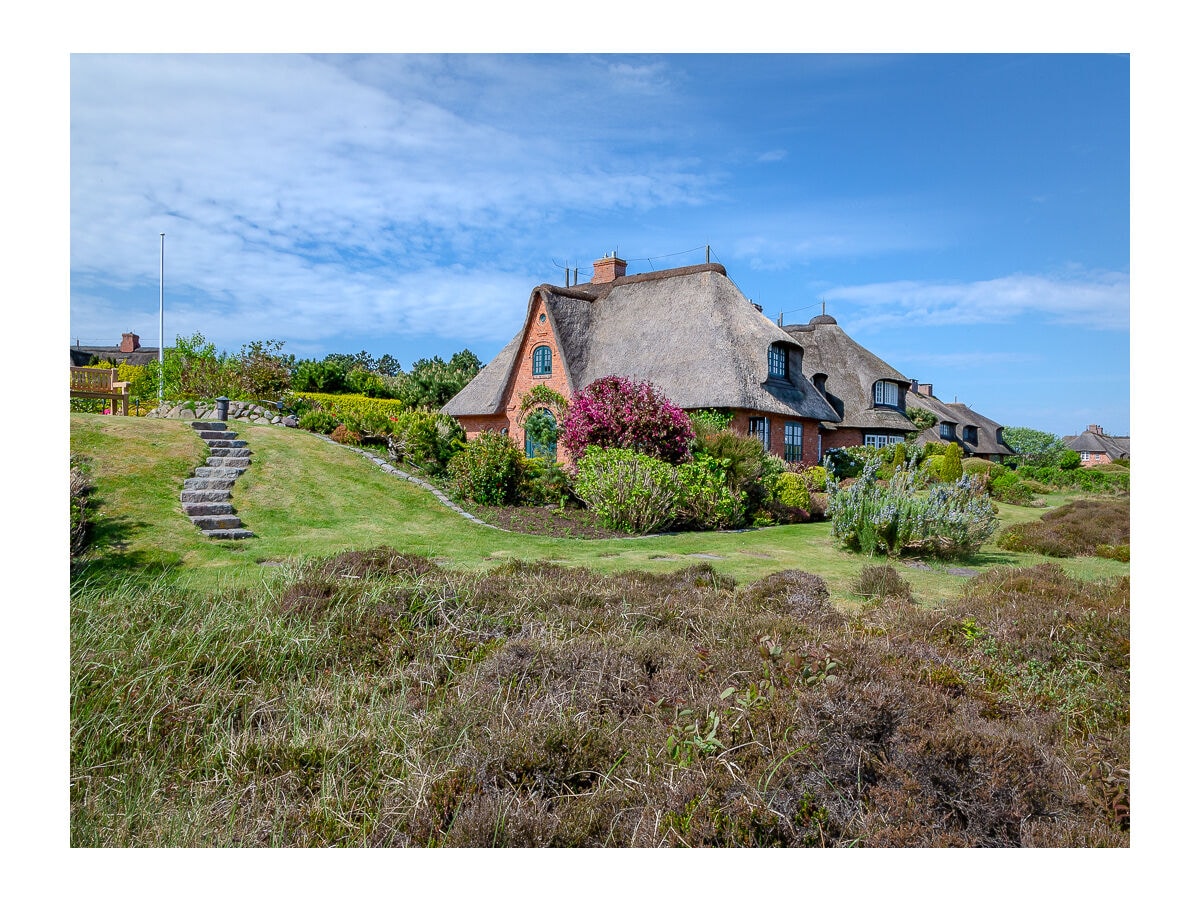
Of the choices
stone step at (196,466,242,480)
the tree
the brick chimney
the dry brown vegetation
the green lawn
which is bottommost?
the dry brown vegetation

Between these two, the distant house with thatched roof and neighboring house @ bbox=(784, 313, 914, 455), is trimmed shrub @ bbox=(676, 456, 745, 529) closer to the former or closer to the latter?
the distant house with thatched roof

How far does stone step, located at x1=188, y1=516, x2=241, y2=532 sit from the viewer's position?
21.6 feet

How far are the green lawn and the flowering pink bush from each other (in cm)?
341

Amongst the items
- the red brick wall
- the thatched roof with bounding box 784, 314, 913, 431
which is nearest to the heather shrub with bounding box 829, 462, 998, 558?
the red brick wall

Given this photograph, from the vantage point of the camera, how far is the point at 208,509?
23.0 ft

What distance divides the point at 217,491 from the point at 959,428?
35.8 m

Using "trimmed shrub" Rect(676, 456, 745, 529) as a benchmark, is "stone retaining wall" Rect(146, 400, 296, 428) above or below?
above

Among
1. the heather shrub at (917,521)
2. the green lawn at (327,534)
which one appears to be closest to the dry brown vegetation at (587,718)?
the green lawn at (327,534)
